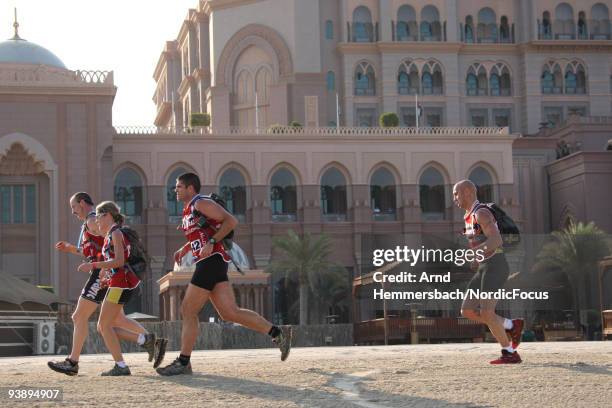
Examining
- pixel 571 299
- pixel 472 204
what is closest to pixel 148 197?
pixel 571 299

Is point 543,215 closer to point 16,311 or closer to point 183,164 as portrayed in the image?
point 183,164

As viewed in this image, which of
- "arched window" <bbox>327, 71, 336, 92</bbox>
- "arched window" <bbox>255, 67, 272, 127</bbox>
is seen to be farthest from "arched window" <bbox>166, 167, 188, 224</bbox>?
"arched window" <bbox>327, 71, 336, 92</bbox>

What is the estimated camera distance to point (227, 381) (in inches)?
392

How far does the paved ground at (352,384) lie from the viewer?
28.3 feet

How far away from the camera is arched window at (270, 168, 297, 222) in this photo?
56.3 m

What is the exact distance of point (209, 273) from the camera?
10664mm

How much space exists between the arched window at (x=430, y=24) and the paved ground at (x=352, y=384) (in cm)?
6088

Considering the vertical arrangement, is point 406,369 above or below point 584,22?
below

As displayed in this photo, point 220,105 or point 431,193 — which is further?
point 220,105

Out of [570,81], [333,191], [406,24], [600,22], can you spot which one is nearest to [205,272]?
[333,191]

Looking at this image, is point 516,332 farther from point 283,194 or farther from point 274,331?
point 283,194

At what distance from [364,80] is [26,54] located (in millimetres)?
21926

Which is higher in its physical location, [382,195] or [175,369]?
[382,195]

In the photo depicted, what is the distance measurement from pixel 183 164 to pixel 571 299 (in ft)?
67.8
